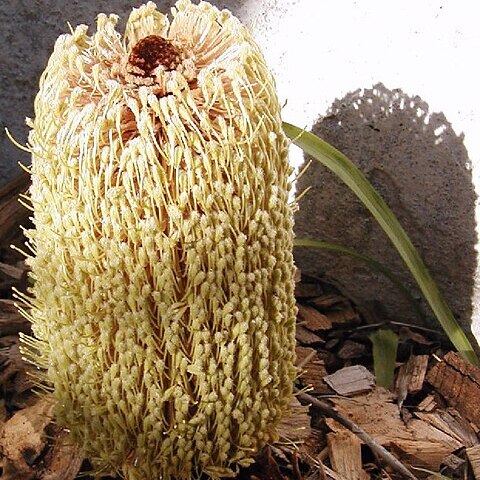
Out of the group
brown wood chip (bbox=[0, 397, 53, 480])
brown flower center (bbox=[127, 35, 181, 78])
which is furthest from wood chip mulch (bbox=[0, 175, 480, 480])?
brown flower center (bbox=[127, 35, 181, 78])

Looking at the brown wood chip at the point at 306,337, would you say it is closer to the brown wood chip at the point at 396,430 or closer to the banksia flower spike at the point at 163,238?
the brown wood chip at the point at 396,430

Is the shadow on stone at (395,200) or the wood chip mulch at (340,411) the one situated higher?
the shadow on stone at (395,200)

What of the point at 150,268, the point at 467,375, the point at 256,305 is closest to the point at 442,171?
the point at 467,375

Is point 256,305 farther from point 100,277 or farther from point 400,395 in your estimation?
point 400,395

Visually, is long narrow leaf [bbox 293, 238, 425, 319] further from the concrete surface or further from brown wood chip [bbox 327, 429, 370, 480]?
brown wood chip [bbox 327, 429, 370, 480]

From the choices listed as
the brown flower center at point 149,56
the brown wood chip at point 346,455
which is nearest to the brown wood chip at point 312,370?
the brown wood chip at point 346,455

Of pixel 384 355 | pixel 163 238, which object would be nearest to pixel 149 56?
pixel 163 238

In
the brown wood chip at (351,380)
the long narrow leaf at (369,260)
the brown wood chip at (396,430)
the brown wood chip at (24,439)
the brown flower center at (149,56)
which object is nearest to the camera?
the brown flower center at (149,56)
